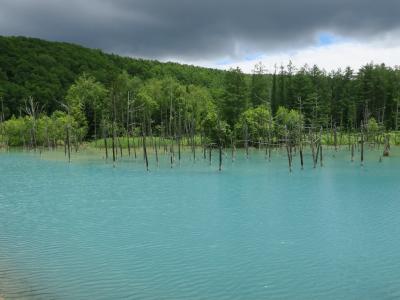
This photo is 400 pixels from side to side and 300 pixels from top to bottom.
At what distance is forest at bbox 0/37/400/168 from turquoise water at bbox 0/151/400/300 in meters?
38.3

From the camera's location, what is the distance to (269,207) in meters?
30.5

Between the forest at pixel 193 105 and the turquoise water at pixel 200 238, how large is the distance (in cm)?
3832

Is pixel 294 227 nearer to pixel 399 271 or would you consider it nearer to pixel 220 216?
pixel 220 216

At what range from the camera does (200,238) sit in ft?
73.6

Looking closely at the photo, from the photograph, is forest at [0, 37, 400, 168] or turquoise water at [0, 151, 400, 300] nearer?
turquoise water at [0, 151, 400, 300]

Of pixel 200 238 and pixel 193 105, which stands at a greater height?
pixel 193 105

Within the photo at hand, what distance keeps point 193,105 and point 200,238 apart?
8529 cm

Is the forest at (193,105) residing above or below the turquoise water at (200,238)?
above

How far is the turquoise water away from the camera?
618 inches

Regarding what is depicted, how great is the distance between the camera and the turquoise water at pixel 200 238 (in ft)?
51.5

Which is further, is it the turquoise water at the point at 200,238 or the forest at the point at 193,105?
the forest at the point at 193,105

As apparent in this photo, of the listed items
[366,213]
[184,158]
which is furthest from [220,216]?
[184,158]

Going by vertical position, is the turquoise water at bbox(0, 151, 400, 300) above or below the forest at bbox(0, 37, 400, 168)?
below

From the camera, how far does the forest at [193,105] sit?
3376 inches
